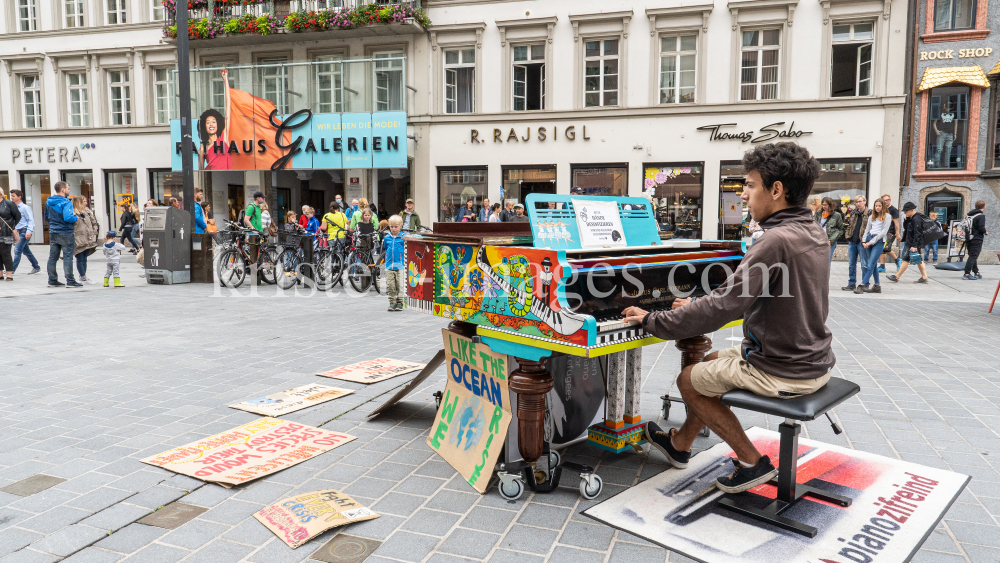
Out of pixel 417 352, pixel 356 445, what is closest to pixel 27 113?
pixel 417 352

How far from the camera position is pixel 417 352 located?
21.1 ft

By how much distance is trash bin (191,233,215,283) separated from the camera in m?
12.6

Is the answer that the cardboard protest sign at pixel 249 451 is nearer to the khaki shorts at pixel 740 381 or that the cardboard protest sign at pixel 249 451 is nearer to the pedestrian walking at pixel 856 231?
the khaki shorts at pixel 740 381

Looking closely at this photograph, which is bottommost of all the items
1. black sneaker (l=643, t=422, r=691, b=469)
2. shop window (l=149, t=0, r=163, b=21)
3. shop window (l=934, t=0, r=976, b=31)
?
black sneaker (l=643, t=422, r=691, b=469)

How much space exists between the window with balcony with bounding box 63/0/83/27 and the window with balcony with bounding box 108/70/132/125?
2345 millimetres

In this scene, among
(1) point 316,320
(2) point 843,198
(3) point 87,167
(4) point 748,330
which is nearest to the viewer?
(4) point 748,330

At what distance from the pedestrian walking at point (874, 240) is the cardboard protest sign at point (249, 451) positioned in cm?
1071

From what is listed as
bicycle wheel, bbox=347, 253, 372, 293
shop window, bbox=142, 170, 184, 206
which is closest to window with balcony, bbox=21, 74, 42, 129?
shop window, bbox=142, 170, 184, 206

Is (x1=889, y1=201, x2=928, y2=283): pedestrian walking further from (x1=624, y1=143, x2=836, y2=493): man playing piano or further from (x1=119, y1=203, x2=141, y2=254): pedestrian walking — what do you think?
(x1=119, y1=203, x2=141, y2=254): pedestrian walking

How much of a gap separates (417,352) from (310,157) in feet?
48.9

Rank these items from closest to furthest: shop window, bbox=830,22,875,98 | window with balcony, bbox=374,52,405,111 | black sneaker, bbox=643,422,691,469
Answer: black sneaker, bbox=643,422,691,469
shop window, bbox=830,22,875,98
window with balcony, bbox=374,52,405,111

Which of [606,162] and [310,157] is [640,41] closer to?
[606,162]

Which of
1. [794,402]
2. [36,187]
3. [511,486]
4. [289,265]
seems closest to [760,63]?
[289,265]

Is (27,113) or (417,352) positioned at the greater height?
(27,113)
